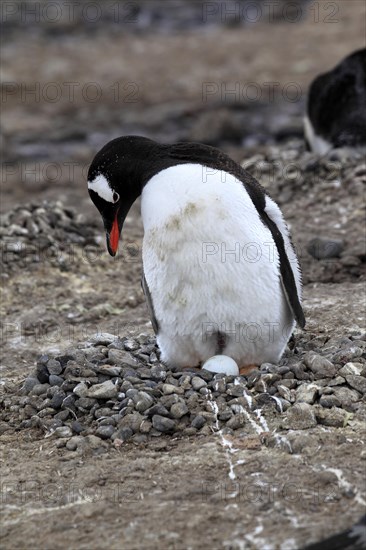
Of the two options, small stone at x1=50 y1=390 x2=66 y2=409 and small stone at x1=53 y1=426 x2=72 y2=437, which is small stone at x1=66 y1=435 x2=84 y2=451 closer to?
small stone at x1=53 y1=426 x2=72 y2=437

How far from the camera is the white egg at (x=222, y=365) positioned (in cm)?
481

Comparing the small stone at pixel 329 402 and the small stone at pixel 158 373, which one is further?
the small stone at pixel 158 373

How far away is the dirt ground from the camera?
3637 millimetres

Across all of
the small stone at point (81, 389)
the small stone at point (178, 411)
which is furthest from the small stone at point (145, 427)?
the small stone at point (81, 389)

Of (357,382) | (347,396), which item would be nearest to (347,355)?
(357,382)

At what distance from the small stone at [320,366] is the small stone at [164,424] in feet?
2.39

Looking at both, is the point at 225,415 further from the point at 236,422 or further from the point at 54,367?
the point at 54,367

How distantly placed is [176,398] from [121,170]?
1146 millimetres

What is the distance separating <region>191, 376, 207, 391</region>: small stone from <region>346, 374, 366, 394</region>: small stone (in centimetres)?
63

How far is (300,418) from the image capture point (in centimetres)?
428

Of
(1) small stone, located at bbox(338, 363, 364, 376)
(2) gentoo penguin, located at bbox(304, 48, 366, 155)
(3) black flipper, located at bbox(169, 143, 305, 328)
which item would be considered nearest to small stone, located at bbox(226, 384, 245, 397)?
(1) small stone, located at bbox(338, 363, 364, 376)

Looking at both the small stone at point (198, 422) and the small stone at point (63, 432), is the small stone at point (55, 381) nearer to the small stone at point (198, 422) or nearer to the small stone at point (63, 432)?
the small stone at point (63, 432)

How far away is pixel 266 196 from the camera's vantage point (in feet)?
16.6

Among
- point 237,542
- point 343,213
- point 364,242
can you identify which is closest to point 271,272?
point 237,542
